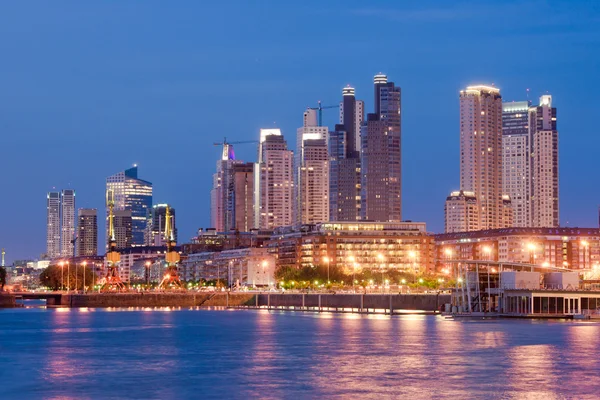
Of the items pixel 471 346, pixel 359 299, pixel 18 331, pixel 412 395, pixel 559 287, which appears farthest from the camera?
pixel 359 299

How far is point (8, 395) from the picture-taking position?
201 feet

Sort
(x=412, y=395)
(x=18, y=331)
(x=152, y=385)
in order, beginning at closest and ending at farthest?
(x=412, y=395) < (x=152, y=385) < (x=18, y=331)

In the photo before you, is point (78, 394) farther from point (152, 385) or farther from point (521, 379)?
point (521, 379)

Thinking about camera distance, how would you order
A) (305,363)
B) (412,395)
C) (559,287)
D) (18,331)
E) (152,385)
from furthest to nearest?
(559,287)
(18,331)
(305,363)
(152,385)
(412,395)

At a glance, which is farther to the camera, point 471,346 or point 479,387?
point 471,346

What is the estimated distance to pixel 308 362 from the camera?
78375 mm

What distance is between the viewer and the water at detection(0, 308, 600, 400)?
62.1 m

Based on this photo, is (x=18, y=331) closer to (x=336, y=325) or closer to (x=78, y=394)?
(x=336, y=325)

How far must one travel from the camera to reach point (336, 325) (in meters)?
129

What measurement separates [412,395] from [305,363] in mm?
18685

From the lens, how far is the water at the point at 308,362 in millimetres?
62062

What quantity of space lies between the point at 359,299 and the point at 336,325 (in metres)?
65.2

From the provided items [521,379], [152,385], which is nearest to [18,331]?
[152,385]

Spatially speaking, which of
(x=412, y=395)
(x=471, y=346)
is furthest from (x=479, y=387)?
(x=471, y=346)
